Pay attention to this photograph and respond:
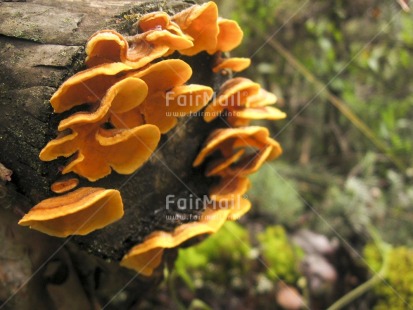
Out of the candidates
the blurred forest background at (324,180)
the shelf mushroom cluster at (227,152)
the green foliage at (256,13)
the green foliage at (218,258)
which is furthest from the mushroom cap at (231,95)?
the green foliage at (256,13)

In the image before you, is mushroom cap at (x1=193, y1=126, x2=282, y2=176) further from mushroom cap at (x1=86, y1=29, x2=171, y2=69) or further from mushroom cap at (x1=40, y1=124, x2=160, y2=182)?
mushroom cap at (x1=86, y1=29, x2=171, y2=69)

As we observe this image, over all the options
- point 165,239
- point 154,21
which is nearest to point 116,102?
point 154,21

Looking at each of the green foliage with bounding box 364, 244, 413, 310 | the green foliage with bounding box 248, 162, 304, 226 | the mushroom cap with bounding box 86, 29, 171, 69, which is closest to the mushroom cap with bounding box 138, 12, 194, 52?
the mushroom cap with bounding box 86, 29, 171, 69

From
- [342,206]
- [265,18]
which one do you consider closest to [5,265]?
[342,206]

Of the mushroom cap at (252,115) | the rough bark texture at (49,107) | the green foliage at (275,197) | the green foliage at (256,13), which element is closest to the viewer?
the rough bark texture at (49,107)

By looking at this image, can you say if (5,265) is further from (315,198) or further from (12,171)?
(315,198)

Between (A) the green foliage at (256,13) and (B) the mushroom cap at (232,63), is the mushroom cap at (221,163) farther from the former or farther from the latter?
(A) the green foliage at (256,13)

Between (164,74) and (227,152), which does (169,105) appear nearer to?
(164,74)
